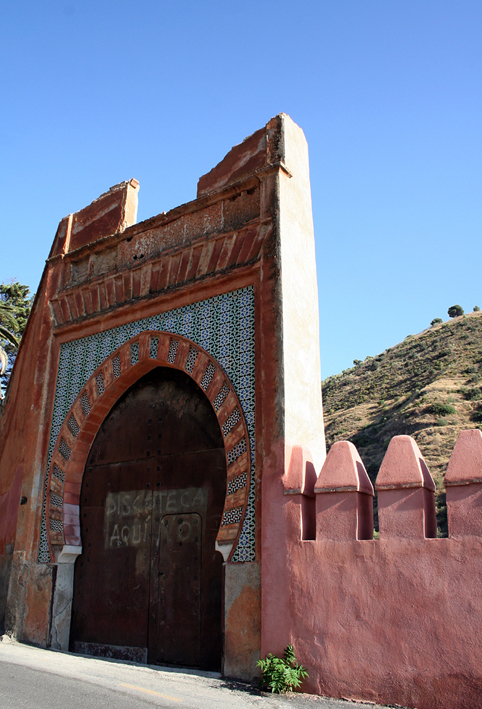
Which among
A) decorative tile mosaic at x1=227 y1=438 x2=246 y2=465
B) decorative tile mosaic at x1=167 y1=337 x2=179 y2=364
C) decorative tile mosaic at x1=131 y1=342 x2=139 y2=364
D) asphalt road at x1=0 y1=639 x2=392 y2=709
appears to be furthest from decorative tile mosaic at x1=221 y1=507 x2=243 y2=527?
decorative tile mosaic at x1=131 y1=342 x2=139 y2=364

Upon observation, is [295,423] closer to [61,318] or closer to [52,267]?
[61,318]

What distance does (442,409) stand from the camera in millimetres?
24062

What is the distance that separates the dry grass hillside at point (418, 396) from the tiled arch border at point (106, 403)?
12.9 m

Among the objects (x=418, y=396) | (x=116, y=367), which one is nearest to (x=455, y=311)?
(x=418, y=396)

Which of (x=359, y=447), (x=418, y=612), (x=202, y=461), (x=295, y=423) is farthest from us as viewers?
(x=359, y=447)

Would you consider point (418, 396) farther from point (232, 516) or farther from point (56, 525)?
point (232, 516)

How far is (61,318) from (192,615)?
11.6 ft

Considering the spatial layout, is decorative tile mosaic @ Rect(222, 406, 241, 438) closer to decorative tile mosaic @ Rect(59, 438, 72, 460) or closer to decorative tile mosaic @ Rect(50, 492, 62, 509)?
decorative tile mosaic @ Rect(59, 438, 72, 460)

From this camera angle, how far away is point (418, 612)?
3738 millimetres

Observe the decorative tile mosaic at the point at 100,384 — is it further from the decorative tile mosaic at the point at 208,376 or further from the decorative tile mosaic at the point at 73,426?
the decorative tile mosaic at the point at 208,376

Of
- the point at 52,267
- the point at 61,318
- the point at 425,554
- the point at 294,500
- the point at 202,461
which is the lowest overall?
the point at 425,554

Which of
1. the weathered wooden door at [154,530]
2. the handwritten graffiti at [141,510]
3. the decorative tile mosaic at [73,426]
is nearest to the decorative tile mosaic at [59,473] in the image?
the weathered wooden door at [154,530]

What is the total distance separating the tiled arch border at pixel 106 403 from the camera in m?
5.21

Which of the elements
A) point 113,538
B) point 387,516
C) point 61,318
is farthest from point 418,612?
point 61,318
